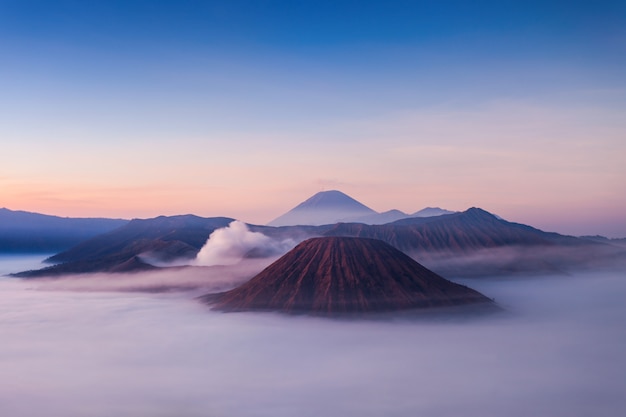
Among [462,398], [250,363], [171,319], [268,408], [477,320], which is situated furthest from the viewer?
[171,319]

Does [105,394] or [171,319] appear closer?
[105,394]

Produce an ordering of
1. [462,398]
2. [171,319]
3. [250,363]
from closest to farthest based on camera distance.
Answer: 1. [462,398]
2. [250,363]
3. [171,319]

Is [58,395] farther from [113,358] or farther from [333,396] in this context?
[333,396]

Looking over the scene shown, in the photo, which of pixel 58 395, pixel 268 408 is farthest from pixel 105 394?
pixel 268 408

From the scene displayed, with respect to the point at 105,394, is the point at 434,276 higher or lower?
higher

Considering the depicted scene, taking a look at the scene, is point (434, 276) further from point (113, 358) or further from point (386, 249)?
point (113, 358)

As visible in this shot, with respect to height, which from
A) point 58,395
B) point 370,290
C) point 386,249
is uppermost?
point 386,249
